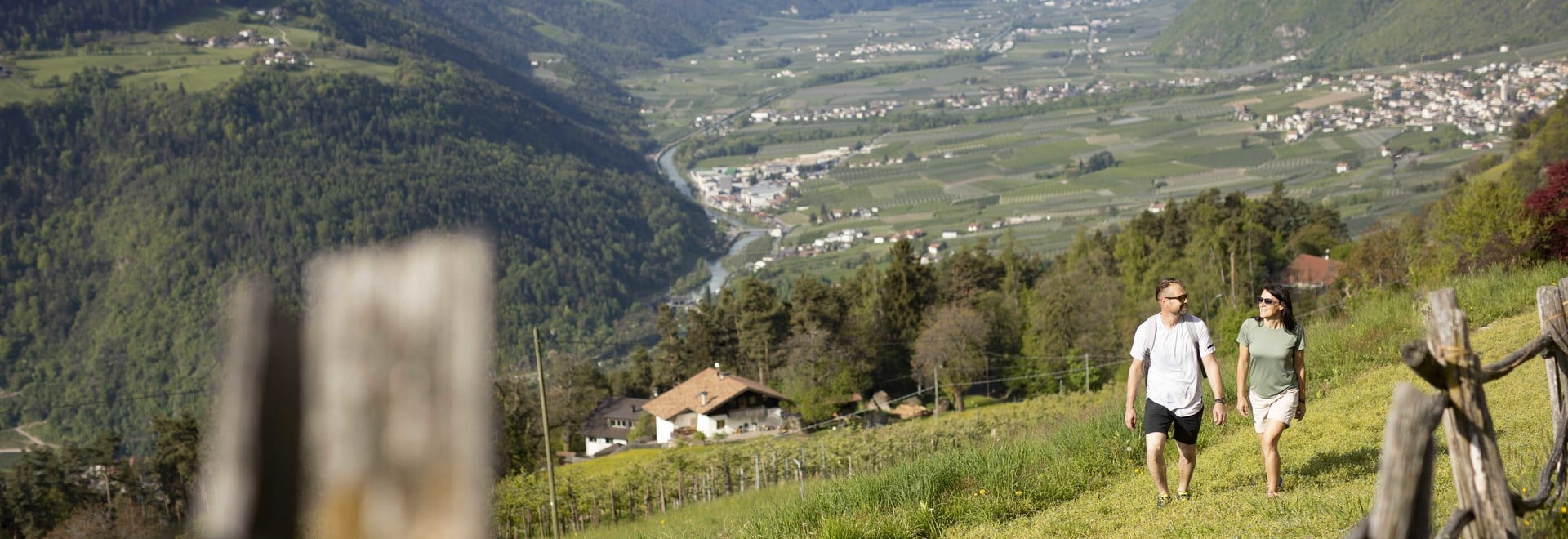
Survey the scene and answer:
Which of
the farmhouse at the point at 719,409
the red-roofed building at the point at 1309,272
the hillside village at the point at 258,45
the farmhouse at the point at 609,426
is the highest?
the hillside village at the point at 258,45

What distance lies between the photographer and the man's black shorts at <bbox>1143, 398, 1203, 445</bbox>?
574 centimetres

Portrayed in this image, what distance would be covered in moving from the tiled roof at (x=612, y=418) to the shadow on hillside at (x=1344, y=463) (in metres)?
36.8

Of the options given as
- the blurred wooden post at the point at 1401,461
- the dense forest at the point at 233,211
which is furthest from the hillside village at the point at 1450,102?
the blurred wooden post at the point at 1401,461

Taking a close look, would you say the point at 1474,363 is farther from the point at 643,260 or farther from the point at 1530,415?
the point at 643,260

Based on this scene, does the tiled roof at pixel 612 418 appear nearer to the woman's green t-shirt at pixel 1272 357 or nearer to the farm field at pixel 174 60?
the woman's green t-shirt at pixel 1272 357

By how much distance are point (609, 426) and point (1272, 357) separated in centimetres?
3928

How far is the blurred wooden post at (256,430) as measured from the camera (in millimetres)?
854

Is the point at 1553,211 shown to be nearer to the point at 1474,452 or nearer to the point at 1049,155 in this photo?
the point at 1474,452

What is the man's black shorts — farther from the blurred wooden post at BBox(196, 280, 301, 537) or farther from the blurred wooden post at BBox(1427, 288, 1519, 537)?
the blurred wooden post at BBox(196, 280, 301, 537)

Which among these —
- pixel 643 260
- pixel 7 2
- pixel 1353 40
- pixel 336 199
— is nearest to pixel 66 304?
pixel 336 199

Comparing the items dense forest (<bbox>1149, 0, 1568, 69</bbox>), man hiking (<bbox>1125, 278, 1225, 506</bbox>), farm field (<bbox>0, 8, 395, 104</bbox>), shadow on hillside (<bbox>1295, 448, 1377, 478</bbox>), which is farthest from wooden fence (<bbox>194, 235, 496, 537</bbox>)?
dense forest (<bbox>1149, 0, 1568, 69</bbox>)

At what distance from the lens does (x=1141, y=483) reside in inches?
270

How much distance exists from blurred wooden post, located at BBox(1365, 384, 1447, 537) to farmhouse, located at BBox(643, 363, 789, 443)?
118 feet

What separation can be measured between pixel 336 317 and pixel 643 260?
101803mm
